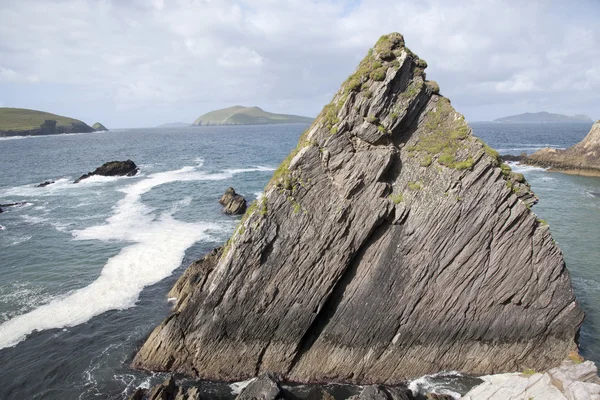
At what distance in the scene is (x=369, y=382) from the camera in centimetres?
2234

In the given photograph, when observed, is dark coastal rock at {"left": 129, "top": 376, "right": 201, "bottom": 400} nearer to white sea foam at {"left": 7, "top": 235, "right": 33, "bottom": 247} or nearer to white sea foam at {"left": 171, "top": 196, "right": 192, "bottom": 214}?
white sea foam at {"left": 7, "top": 235, "right": 33, "bottom": 247}

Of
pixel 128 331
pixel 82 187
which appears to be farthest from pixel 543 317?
pixel 82 187

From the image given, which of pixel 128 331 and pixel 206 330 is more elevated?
pixel 206 330

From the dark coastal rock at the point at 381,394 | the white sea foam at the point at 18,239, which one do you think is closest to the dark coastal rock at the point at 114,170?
the white sea foam at the point at 18,239

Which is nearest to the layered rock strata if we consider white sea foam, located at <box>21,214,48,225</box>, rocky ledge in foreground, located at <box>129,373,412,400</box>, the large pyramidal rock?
rocky ledge in foreground, located at <box>129,373,412,400</box>

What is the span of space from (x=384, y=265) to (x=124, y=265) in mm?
26239

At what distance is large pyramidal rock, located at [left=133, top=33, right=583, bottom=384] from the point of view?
829 inches

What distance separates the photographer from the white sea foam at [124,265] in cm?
2761

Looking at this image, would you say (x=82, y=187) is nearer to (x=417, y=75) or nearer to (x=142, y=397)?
(x=142, y=397)

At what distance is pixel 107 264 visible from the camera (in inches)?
1423

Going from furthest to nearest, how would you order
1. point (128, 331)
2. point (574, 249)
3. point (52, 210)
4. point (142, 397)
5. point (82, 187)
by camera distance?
point (82, 187) → point (52, 210) → point (574, 249) → point (128, 331) → point (142, 397)

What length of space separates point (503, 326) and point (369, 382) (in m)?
8.58

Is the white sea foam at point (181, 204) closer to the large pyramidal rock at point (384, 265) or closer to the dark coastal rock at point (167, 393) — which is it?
the large pyramidal rock at point (384, 265)

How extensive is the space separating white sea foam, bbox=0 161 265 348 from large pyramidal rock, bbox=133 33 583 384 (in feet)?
33.6
